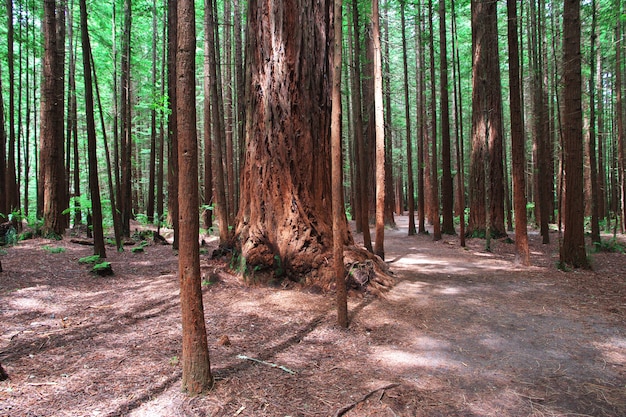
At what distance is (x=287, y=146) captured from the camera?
21.5ft

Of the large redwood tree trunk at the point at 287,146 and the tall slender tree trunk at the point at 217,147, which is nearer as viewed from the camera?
the large redwood tree trunk at the point at 287,146

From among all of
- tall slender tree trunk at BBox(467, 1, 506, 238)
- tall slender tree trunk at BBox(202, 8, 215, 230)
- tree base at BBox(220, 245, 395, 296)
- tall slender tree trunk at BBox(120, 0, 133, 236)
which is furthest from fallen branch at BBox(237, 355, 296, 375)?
tall slender tree trunk at BBox(467, 1, 506, 238)

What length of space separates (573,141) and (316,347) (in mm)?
7489

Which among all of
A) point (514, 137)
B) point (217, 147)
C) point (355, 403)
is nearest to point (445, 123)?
point (514, 137)

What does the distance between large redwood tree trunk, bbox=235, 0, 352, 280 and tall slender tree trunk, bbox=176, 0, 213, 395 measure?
3.42m

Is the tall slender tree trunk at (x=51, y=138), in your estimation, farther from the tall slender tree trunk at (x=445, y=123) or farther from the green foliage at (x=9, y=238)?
the tall slender tree trunk at (x=445, y=123)

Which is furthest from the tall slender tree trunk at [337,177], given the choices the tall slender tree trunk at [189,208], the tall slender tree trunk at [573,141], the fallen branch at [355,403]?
the tall slender tree trunk at [573,141]

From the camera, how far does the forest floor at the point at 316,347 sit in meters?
2.96

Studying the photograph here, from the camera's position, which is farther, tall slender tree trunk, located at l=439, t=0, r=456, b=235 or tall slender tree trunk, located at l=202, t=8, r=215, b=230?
tall slender tree trunk, located at l=202, t=8, r=215, b=230

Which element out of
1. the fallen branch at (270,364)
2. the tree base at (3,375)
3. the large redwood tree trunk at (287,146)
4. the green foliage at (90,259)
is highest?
the large redwood tree trunk at (287,146)

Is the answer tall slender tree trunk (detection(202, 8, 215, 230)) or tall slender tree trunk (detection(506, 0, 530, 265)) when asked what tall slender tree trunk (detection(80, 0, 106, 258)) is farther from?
tall slender tree trunk (detection(506, 0, 530, 265))

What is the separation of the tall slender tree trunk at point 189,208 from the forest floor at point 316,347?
285 mm

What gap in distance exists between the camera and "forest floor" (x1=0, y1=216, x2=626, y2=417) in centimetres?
296

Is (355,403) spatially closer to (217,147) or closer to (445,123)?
(217,147)
